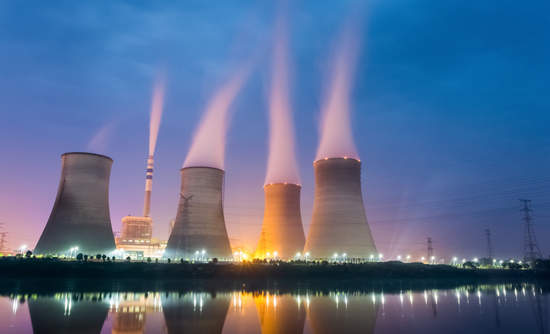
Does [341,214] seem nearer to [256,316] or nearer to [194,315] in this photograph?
[256,316]

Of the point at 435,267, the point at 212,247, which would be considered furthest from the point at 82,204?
the point at 435,267

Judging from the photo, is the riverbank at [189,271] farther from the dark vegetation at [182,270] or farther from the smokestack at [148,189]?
the smokestack at [148,189]

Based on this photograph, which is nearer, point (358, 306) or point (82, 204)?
point (358, 306)

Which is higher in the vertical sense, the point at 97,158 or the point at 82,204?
the point at 97,158

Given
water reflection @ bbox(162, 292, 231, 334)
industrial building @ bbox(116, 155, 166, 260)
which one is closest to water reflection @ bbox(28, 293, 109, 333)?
water reflection @ bbox(162, 292, 231, 334)

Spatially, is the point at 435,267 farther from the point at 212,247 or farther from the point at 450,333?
the point at 450,333

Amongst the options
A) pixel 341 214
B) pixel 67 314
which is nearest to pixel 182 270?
pixel 341 214

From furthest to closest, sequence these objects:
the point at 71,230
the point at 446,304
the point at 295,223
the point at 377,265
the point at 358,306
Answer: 1. the point at 295,223
2. the point at 377,265
3. the point at 71,230
4. the point at 446,304
5. the point at 358,306

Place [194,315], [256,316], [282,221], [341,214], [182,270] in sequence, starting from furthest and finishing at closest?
1. [282,221]
2. [341,214]
3. [182,270]
4. [256,316]
5. [194,315]
